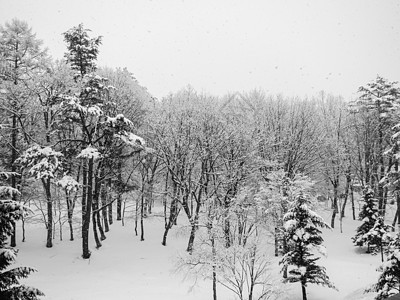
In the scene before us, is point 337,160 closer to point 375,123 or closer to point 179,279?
point 375,123

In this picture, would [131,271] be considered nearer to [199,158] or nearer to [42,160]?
[42,160]

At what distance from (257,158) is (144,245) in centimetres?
1316

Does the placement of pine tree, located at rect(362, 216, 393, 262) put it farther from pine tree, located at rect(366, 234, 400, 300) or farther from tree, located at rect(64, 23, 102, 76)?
tree, located at rect(64, 23, 102, 76)

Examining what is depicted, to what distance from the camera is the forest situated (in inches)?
661

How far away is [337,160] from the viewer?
33812mm

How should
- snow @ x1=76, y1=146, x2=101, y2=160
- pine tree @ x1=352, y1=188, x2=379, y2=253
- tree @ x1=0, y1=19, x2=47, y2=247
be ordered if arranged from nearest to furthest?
snow @ x1=76, y1=146, x2=101, y2=160 → tree @ x1=0, y1=19, x2=47, y2=247 → pine tree @ x1=352, y1=188, x2=379, y2=253

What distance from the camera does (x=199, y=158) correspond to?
25234 millimetres

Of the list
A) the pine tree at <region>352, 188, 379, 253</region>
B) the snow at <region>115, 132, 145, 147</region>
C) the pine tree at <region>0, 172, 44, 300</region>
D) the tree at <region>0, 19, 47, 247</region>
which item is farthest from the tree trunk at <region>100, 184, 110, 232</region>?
the pine tree at <region>352, 188, 379, 253</region>

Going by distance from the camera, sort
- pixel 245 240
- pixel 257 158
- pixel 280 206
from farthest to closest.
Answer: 1. pixel 257 158
2. pixel 280 206
3. pixel 245 240

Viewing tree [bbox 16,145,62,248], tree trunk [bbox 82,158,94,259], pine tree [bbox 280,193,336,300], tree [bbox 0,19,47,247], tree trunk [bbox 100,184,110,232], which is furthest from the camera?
tree trunk [bbox 100,184,110,232]

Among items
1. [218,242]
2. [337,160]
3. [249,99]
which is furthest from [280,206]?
[249,99]

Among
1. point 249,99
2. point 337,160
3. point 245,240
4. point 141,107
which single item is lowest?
point 245,240

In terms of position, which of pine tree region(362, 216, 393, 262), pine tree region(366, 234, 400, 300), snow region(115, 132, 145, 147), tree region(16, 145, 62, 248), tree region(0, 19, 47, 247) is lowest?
pine tree region(362, 216, 393, 262)

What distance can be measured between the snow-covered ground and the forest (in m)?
0.81
